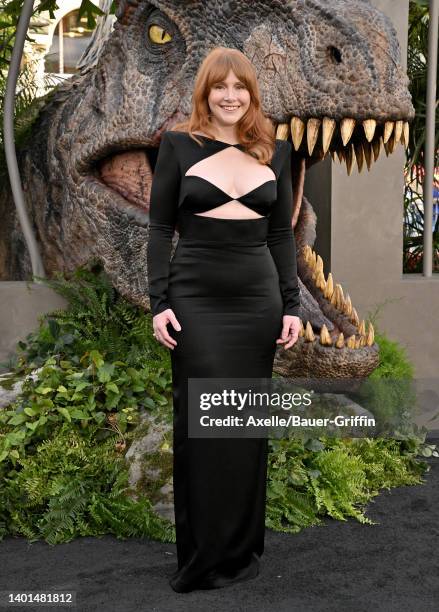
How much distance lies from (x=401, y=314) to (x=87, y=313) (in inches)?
100

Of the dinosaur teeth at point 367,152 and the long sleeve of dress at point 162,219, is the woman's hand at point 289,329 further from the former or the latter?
the dinosaur teeth at point 367,152

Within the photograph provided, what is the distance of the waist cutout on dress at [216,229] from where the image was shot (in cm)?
288

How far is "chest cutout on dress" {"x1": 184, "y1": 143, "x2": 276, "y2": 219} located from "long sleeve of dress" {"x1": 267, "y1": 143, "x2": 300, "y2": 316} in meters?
0.17

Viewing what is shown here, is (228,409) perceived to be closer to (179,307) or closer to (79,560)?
(179,307)

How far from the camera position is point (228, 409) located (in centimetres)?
308

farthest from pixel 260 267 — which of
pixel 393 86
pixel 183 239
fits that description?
pixel 393 86

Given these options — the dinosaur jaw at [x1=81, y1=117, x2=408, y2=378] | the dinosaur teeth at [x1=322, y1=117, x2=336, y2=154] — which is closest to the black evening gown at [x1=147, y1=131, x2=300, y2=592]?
the dinosaur teeth at [x1=322, y1=117, x2=336, y2=154]

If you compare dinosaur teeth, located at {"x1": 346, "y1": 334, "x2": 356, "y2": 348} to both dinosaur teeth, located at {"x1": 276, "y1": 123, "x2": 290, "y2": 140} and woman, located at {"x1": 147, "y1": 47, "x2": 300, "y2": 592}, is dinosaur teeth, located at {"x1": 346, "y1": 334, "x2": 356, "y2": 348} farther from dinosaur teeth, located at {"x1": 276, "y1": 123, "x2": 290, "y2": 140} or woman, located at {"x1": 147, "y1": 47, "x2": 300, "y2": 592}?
dinosaur teeth, located at {"x1": 276, "y1": 123, "x2": 290, "y2": 140}

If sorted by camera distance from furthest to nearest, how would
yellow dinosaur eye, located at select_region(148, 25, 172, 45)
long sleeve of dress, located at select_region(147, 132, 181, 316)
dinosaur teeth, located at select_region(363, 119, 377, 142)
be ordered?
yellow dinosaur eye, located at select_region(148, 25, 172, 45) → dinosaur teeth, located at select_region(363, 119, 377, 142) → long sleeve of dress, located at select_region(147, 132, 181, 316)

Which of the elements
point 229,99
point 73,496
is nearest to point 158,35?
point 229,99

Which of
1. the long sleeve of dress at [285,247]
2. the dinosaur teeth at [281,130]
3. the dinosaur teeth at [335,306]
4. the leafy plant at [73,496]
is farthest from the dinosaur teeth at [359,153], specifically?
the leafy plant at [73,496]

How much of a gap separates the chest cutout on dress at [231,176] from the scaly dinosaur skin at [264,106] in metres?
0.46

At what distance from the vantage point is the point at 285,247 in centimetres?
311

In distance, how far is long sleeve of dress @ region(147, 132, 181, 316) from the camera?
2.88 m
